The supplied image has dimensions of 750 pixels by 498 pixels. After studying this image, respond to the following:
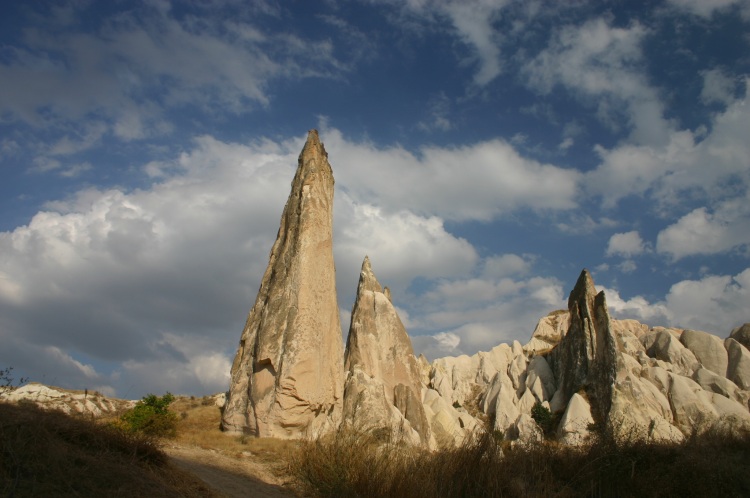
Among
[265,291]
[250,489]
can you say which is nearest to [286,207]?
[265,291]

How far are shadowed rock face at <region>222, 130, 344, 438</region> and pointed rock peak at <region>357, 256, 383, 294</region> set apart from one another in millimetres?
6348

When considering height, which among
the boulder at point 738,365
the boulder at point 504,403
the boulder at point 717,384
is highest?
the boulder at point 738,365

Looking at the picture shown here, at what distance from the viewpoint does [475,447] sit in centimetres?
850

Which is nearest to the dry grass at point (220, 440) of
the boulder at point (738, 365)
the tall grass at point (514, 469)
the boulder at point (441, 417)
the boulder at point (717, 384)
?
the tall grass at point (514, 469)

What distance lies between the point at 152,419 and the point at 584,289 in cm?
2562

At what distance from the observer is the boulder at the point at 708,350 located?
36.7 meters

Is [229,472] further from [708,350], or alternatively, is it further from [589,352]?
[708,350]

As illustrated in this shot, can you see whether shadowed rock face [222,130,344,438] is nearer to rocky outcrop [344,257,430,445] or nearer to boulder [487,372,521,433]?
rocky outcrop [344,257,430,445]

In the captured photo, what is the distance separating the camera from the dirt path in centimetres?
1088

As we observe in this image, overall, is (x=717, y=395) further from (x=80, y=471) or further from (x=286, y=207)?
(x=80, y=471)

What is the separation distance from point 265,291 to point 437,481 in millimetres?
15093

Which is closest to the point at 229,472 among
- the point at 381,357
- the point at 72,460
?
the point at 72,460

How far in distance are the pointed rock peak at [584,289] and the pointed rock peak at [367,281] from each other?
12852 mm

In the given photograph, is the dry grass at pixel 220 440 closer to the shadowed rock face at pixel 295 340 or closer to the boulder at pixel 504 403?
the shadowed rock face at pixel 295 340
